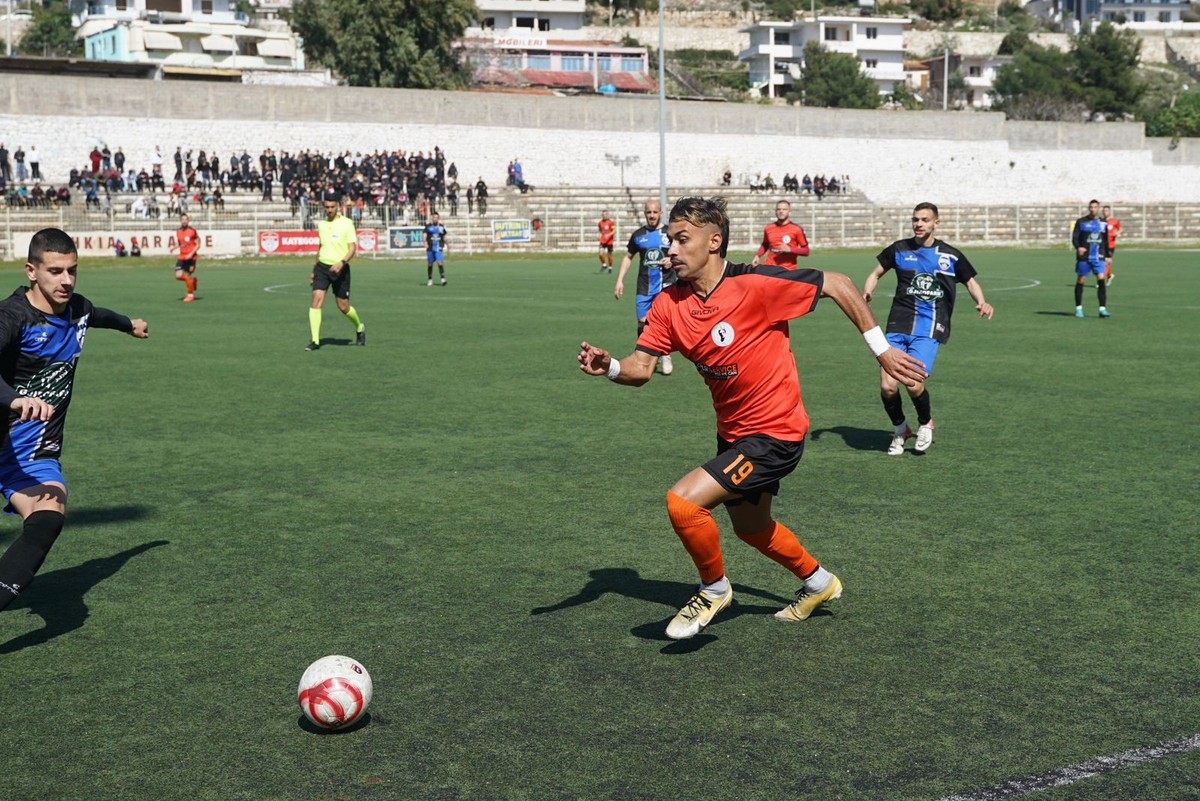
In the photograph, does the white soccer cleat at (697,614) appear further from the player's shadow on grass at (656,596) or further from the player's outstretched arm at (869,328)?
the player's outstretched arm at (869,328)

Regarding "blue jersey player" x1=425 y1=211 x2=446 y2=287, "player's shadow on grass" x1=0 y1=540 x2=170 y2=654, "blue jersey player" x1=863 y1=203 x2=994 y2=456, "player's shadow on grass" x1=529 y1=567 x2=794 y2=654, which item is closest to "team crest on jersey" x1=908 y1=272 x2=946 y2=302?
"blue jersey player" x1=863 y1=203 x2=994 y2=456

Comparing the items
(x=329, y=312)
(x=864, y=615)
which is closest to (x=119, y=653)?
(x=864, y=615)

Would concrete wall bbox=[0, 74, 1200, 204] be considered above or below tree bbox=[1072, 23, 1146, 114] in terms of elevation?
below

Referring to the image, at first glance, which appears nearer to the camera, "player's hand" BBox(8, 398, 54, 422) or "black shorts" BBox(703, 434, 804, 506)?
"player's hand" BBox(8, 398, 54, 422)

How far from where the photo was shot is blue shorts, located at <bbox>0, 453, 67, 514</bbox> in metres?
5.96

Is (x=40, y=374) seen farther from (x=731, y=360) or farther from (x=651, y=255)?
(x=651, y=255)

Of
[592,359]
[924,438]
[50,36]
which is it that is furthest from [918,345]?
[50,36]

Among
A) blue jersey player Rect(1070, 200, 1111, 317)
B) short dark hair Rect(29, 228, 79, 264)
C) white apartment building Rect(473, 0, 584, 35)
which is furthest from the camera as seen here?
white apartment building Rect(473, 0, 584, 35)

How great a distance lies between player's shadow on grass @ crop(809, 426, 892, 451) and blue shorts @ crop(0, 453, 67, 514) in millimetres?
6732

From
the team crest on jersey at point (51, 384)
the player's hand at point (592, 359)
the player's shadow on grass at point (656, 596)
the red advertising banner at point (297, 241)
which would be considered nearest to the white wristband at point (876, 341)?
the player's hand at point (592, 359)

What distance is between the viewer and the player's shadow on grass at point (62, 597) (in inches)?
237

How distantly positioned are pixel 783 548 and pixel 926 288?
5368 millimetres

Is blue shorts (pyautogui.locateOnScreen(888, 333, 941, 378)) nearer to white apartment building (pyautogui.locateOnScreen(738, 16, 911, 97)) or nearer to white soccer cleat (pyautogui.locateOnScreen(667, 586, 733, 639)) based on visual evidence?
white soccer cleat (pyautogui.locateOnScreen(667, 586, 733, 639))

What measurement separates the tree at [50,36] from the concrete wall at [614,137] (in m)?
43.0
